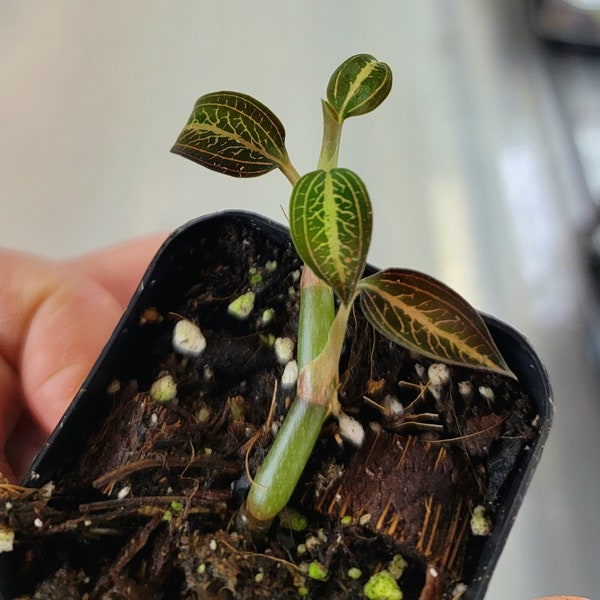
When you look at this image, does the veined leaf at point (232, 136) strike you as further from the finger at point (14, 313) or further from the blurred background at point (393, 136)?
the blurred background at point (393, 136)

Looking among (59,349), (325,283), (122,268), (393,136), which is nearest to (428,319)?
(325,283)

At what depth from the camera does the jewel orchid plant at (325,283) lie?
1.32 feet

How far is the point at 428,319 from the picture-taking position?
18.3 inches

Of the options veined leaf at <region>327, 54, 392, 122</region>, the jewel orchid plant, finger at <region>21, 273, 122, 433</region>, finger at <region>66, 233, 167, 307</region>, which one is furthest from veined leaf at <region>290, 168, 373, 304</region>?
finger at <region>66, 233, 167, 307</region>

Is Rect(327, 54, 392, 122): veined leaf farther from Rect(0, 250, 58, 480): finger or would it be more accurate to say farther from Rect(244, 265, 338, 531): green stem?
Rect(0, 250, 58, 480): finger

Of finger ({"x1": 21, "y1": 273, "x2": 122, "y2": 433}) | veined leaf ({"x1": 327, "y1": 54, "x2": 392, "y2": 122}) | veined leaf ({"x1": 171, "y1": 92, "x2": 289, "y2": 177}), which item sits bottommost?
finger ({"x1": 21, "y1": 273, "x2": 122, "y2": 433})

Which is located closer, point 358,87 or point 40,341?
point 358,87

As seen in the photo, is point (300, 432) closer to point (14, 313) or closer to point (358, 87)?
point (358, 87)

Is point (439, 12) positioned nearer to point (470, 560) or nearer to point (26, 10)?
point (26, 10)

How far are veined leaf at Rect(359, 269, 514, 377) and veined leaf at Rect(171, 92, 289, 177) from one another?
0.15 m

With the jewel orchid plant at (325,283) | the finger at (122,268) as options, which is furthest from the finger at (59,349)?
the jewel orchid plant at (325,283)

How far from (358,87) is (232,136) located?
11 cm

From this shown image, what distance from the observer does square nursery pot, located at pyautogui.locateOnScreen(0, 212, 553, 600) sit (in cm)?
51

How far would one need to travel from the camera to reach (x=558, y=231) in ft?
4.36
